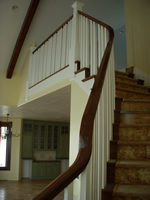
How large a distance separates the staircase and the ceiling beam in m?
3.40

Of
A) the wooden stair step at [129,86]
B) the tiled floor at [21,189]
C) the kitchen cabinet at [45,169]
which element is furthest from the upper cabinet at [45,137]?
the wooden stair step at [129,86]

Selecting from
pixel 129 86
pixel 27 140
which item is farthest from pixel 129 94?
pixel 27 140

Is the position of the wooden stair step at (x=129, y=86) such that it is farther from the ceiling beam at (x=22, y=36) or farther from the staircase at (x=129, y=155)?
the ceiling beam at (x=22, y=36)

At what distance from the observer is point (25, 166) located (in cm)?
1070

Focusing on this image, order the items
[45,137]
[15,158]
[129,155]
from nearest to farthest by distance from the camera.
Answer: [129,155] → [15,158] → [45,137]

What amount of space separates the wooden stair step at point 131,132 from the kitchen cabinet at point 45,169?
8.43 m

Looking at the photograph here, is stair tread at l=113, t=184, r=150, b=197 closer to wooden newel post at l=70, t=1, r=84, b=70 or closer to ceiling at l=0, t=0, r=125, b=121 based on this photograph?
wooden newel post at l=70, t=1, r=84, b=70

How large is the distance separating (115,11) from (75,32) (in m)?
3.67

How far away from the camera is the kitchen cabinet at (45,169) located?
410 inches

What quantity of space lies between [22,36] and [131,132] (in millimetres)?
4293

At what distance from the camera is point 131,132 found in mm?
2693

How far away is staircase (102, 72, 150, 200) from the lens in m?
1.90

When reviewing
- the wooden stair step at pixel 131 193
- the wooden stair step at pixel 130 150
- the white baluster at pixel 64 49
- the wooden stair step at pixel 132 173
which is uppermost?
the white baluster at pixel 64 49

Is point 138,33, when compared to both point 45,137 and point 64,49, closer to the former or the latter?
point 64,49
